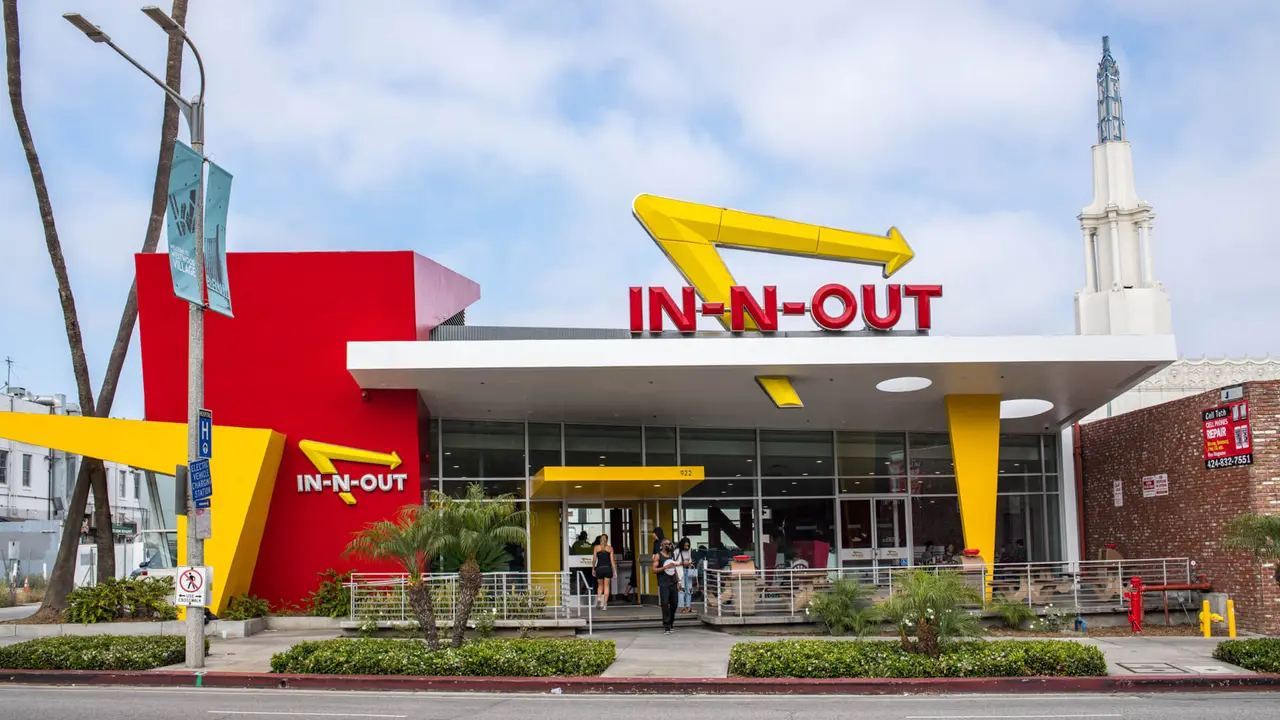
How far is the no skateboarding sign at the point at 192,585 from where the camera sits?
1616 centimetres

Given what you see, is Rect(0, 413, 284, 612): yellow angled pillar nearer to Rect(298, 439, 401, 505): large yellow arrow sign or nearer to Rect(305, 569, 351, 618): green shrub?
Rect(298, 439, 401, 505): large yellow arrow sign

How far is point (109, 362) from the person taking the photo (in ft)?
78.5

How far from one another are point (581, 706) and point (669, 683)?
6.26 feet

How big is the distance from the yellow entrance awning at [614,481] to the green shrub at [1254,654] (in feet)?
31.2

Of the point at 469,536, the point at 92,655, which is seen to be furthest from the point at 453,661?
the point at 92,655

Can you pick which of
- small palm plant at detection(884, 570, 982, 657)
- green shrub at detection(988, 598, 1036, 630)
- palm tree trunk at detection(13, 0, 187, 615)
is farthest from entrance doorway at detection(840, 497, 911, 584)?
palm tree trunk at detection(13, 0, 187, 615)

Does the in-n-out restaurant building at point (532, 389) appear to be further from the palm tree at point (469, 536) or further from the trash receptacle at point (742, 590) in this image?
the palm tree at point (469, 536)

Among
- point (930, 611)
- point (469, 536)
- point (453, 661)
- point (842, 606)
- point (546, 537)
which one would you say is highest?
point (469, 536)

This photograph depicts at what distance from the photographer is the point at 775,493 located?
28266 mm

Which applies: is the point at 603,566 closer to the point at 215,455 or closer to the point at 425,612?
the point at 425,612

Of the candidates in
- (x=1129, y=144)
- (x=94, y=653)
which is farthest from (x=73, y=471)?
(x=1129, y=144)

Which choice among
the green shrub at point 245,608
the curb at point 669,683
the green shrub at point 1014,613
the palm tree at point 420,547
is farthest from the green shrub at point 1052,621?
the green shrub at point 245,608

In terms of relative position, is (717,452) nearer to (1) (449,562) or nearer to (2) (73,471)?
(1) (449,562)

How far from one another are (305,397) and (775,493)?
1128 centimetres
